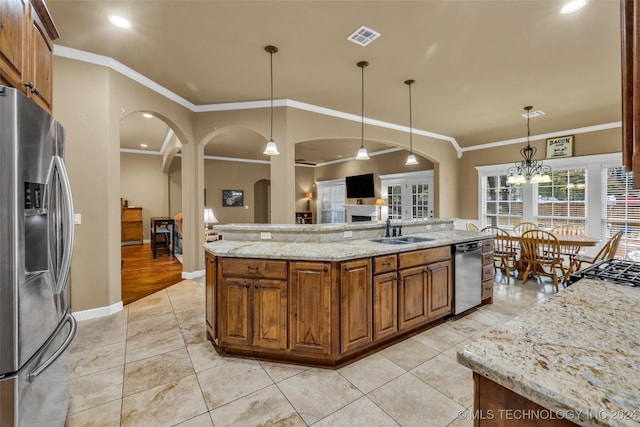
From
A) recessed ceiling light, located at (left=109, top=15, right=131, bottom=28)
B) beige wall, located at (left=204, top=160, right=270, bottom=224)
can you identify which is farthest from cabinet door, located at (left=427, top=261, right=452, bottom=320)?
beige wall, located at (left=204, top=160, right=270, bottom=224)

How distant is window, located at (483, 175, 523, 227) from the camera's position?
639 centimetres

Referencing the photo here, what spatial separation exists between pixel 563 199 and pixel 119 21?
7591 mm

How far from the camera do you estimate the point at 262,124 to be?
457 cm

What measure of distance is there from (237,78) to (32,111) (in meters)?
2.80

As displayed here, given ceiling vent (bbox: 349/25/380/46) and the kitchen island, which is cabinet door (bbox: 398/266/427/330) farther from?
ceiling vent (bbox: 349/25/380/46)

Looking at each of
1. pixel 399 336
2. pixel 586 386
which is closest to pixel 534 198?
pixel 399 336

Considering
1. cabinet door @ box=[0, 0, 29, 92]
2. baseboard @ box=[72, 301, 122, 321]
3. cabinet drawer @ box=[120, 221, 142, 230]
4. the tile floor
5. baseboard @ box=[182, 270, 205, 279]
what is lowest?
the tile floor

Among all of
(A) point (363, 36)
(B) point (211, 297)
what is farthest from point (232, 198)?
(A) point (363, 36)

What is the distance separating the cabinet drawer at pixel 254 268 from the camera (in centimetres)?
231

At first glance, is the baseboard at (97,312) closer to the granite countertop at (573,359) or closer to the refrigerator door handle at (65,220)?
the refrigerator door handle at (65,220)

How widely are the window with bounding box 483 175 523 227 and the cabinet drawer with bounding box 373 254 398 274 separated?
529cm

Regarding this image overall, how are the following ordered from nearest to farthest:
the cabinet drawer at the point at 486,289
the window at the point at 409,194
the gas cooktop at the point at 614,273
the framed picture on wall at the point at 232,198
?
the gas cooktop at the point at 614,273 → the cabinet drawer at the point at 486,289 → the window at the point at 409,194 → the framed picture on wall at the point at 232,198

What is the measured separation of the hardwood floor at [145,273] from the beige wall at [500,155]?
21.8 ft

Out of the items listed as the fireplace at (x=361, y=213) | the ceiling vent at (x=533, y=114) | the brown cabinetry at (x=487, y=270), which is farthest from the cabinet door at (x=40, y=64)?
the fireplace at (x=361, y=213)
